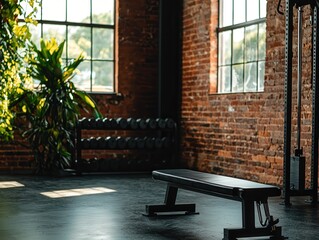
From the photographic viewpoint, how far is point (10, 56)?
8680 millimetres

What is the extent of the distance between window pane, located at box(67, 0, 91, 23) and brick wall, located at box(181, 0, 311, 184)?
1.56 metres

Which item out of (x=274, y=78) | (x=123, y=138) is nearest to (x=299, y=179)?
(x=274, y=78)

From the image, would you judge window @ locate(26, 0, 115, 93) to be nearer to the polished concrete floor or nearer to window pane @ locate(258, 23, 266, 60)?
the polished concrete floor

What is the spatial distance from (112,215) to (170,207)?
53 cm

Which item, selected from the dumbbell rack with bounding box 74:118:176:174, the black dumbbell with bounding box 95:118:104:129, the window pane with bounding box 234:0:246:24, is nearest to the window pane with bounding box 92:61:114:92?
the dumbbell rack with bounding box 74:118:176:174

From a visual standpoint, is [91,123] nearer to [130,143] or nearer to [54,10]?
[130,143]

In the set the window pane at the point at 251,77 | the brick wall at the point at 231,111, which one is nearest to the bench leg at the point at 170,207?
the brick wall at the point at 231,111

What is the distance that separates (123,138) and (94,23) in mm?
1999

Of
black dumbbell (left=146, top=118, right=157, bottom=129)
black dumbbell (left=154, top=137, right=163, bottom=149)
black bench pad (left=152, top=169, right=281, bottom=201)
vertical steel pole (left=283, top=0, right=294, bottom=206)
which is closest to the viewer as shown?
black bench pad (left=152, top=169, right=281, bottom=201)

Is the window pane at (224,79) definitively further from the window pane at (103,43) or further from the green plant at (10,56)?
the green plant at (10,56)

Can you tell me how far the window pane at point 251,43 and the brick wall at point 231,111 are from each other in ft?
1.62

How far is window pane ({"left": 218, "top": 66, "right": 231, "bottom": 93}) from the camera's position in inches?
356

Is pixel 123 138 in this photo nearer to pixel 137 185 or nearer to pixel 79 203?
pixel 137 185

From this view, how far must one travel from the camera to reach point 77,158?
912 cm
